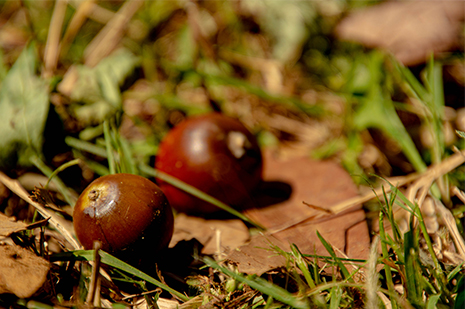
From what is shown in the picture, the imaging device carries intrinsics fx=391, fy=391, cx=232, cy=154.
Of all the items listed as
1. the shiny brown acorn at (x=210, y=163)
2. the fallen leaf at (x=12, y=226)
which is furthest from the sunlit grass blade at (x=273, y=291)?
the fallen leaf at (x=12, y=226)

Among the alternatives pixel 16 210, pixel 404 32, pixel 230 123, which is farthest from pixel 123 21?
pixel 404 32

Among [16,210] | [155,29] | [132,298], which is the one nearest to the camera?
[132,298]

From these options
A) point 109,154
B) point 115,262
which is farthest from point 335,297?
point 109,154

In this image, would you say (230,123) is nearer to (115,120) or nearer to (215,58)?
(115,120)

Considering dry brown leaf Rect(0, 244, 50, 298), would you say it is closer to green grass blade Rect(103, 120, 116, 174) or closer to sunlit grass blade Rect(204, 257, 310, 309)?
green grass blade Rect(103, 120, 116, 174)

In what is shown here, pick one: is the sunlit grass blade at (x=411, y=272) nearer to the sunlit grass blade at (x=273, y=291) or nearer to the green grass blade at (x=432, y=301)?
the green grass blade at (x=432, y=301)

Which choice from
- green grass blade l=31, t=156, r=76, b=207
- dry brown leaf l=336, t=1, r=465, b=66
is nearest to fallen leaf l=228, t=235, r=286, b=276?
green grass blade l=31, t=156, r=76, b=207

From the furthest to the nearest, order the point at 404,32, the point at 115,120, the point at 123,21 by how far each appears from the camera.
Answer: the point at 123,21 < the point at 404,32 < the point at 115,120
